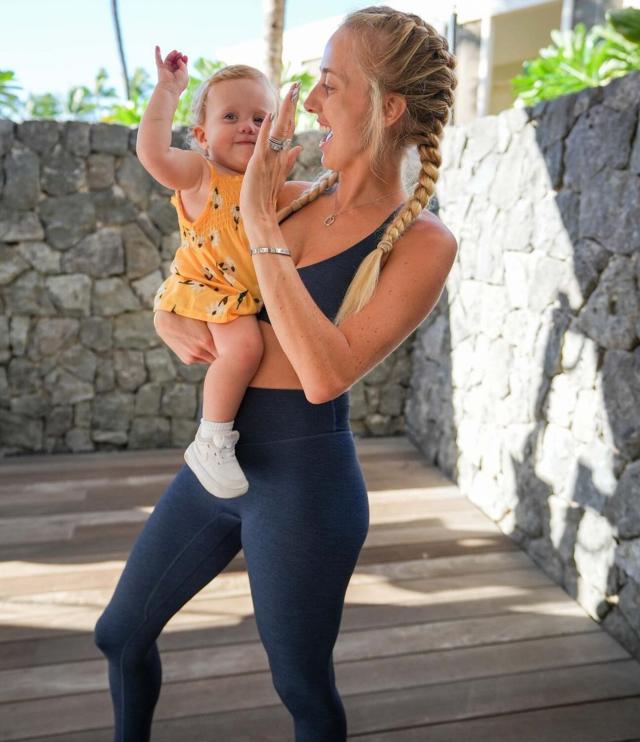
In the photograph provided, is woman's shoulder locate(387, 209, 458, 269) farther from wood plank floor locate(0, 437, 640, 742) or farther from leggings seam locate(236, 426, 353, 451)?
wood plank floor locate(0, 437, 640, 742)

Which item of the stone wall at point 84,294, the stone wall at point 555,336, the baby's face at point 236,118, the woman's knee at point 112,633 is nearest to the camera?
the woman's knee at point 112,633

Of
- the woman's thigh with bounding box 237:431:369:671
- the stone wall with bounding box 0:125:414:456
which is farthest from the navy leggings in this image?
the stone wall with bounding box 0:125:414:456

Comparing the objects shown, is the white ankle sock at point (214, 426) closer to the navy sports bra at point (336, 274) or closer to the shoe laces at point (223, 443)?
the shoe laces at point (223, 443)

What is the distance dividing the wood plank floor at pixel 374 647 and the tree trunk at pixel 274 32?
372 centimetres

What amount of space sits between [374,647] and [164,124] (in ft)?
6.05

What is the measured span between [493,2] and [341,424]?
11980 millimetres

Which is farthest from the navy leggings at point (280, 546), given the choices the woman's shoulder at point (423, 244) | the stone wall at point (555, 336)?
the stone wall at point (555, 336)

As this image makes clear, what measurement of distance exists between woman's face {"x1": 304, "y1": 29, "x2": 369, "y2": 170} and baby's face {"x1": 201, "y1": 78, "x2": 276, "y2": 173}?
0.87 ft

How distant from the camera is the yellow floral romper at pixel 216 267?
1354 millimetres

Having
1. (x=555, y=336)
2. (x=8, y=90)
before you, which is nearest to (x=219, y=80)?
(x=555, y=336)

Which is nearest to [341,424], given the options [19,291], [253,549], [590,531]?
[253,549]

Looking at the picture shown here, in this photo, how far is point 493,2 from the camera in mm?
11562

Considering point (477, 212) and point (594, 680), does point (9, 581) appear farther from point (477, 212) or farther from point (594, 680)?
point (477, 212)

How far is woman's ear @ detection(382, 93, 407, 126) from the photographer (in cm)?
122
